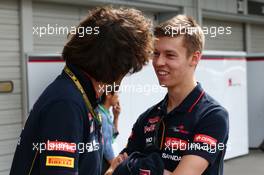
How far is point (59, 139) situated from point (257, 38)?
12104 millimetres

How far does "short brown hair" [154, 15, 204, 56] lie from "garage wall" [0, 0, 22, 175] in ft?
15.2

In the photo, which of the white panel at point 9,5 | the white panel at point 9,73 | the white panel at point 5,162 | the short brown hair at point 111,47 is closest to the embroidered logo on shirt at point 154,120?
the short brown hair at point 111,47

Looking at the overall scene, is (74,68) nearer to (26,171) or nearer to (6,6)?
(26,171)

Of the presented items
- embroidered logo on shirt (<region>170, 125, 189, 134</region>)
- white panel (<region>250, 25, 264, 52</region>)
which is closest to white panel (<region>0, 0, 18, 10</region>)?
embroidered logo on shirt (<region>170, 125, 189, 134</region>)

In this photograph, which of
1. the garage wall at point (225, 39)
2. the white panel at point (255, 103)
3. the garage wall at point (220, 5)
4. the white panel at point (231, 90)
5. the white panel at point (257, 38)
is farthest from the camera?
the white panel at point (257, 38)

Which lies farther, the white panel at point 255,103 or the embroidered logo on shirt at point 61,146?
the white panel at point 255,103

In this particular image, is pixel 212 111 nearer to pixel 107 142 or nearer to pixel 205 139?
pixel 205 139

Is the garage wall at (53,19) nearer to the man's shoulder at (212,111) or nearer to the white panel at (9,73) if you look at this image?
the white panel at (9,73)

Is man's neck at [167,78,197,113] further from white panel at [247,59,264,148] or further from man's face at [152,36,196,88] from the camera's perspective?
white panel at [247,59,264,148]

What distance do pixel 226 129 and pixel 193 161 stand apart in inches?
9.9

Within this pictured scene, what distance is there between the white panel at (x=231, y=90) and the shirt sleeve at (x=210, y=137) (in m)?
5.65

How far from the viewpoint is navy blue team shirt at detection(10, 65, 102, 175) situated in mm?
1712

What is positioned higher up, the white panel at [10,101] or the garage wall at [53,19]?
the garage wall at [53,19]

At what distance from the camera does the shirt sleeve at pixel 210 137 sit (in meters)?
2.30
